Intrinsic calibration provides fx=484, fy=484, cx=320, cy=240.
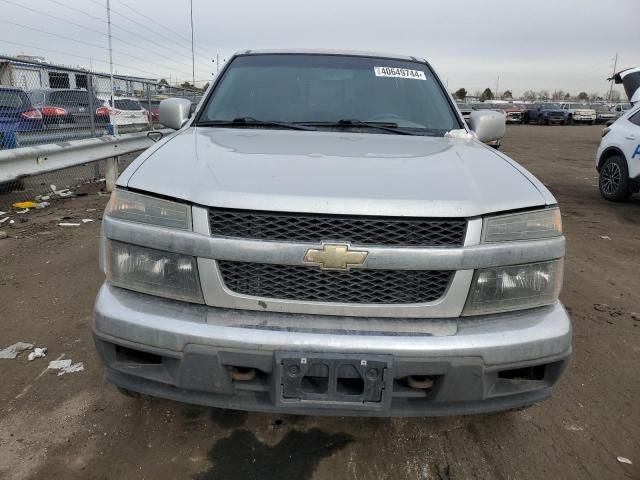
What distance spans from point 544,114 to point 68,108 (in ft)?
120

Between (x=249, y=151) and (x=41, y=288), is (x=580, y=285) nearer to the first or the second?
(x=249, y=151)

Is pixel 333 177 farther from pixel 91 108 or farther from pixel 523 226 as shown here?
pixel 91 108

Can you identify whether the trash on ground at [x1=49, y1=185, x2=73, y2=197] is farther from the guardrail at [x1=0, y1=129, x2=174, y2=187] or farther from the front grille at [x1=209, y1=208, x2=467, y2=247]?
the front grille at [x1=209, y1=208, x2=467, y2=247]

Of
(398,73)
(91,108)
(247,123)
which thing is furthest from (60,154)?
(398,73)

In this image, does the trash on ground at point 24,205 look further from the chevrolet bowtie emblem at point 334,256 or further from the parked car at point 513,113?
the parked car at point 513,113

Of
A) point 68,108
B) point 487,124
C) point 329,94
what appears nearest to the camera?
point 329,94

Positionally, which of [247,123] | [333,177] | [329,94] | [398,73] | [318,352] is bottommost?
[318,352]

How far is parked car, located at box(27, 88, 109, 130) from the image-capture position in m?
6.39

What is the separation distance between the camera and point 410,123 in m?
3.02

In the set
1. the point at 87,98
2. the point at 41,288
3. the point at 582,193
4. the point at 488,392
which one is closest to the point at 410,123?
the point at 488,392

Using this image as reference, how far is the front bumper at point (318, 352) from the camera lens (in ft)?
5.75

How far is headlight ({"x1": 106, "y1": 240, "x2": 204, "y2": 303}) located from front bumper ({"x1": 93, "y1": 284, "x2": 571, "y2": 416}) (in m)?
0.05

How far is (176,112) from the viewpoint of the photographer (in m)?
3.22

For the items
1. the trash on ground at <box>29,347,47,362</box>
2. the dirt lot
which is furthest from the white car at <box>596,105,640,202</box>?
the trash on ground at <box>29,347,47,362</box>
